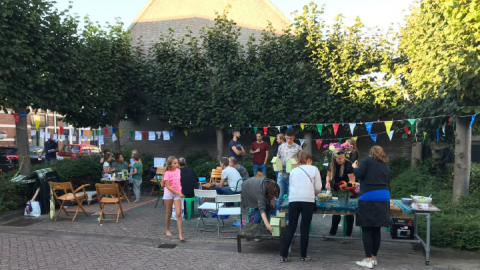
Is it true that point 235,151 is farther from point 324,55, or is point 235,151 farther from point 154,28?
point 154,28

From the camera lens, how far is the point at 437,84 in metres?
7.92

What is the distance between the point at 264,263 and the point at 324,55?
8635 mm

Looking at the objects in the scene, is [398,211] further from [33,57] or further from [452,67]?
[33,57]

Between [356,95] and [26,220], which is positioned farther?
[356,95]

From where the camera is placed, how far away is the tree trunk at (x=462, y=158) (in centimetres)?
771

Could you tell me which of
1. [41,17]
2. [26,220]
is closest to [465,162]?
[26,220]

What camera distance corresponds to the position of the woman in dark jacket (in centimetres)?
510

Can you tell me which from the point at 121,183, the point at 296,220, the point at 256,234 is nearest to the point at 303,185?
the point at 296,220

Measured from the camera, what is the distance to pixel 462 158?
304 inches

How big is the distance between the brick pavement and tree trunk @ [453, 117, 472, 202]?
2357 mm

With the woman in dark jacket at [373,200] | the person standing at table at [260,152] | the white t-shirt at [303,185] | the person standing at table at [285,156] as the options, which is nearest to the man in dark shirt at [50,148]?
the person standing at table at [260,152]

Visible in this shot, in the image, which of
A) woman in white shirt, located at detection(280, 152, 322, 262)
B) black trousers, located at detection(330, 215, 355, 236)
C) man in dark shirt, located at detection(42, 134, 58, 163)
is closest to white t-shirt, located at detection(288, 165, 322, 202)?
woman in white shirt, located at detection(280, 152, 322, 262)

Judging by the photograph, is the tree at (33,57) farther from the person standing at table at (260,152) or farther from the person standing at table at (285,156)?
the person standing at table at (285,156)

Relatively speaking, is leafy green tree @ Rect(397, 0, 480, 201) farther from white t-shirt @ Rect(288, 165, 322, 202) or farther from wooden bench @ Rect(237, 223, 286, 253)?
wooden bench @ Rect(237, 223, 286, 253)
